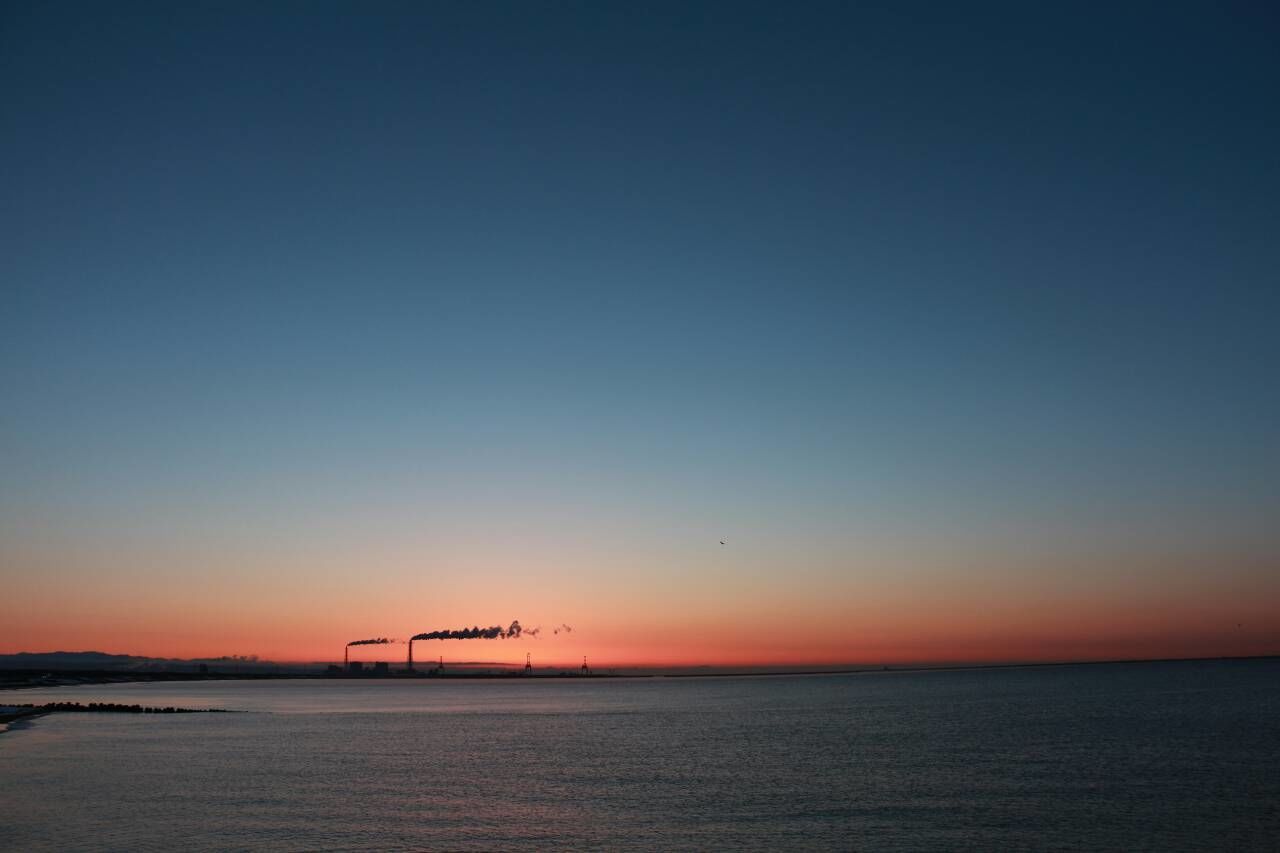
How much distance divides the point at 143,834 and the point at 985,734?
7493 cm

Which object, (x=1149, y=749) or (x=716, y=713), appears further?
(x=716, y=713)

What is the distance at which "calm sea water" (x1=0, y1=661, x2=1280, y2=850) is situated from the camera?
41781 mm

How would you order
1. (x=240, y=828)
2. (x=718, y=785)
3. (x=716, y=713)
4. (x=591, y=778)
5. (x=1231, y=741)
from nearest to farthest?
(x=240, y=828), (x=718, y=785), (x=591, y=778), (x=1231, y=741), (x=716, y=713)

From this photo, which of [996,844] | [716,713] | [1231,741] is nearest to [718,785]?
[996,844]

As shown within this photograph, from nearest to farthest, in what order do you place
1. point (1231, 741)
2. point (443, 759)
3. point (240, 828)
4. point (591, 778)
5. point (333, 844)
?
point (333, 844), point (240, 828), point (591, 778), point (443, 759), point (1231, 741)

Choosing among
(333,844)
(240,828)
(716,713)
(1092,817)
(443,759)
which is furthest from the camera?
→ (716,713)

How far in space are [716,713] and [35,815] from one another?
346ft

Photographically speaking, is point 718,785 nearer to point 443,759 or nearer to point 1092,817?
point 1092,817

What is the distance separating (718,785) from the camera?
5750 centimetres

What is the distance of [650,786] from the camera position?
189 feet

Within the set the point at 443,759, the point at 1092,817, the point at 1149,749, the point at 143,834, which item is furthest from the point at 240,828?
the point at 1149,749

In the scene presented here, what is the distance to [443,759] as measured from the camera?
74750 millimetres

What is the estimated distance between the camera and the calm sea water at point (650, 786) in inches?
1645

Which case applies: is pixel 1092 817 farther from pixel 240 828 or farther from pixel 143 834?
pixel 143 834
